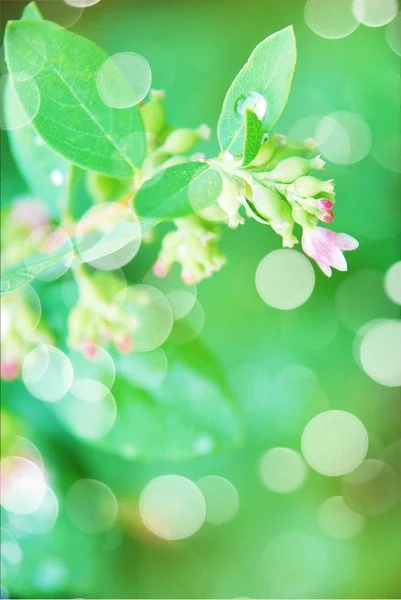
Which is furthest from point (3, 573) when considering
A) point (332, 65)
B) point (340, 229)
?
point (332, 65)

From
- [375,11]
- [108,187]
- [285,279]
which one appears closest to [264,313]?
[285,279]

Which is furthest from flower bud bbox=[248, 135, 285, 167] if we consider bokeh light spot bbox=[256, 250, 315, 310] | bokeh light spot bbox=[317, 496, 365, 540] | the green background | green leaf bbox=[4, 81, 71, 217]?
bokeh light spot bbox=[317, 496, 365, 540]

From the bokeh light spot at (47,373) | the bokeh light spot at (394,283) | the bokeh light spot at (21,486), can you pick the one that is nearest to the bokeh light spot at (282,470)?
the bokeh light spot at (394,283)

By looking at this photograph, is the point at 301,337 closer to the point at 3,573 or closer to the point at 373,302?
the point at 373,302

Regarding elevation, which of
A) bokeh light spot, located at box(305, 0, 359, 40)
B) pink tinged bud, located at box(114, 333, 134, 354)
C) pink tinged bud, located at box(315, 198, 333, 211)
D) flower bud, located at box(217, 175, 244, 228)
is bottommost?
pink tinged bud, located at box(114, 333, 134, 354)

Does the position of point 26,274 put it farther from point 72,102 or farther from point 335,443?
point 335,443

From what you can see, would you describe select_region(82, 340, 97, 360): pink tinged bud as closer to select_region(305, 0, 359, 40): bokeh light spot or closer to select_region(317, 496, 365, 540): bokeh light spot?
select_region(317, 496, 365, 540): bokeh light spot

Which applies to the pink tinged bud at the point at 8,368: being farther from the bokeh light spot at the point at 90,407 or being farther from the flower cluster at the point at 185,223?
the bokeh light spot at the point at 90,407
